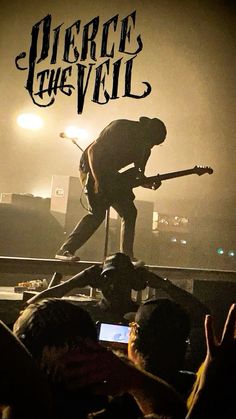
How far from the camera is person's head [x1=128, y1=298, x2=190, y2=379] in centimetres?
155

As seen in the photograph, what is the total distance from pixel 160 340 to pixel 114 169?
135 inches

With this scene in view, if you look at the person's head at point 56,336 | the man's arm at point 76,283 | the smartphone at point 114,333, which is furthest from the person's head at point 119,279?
the person's head at point 56,336

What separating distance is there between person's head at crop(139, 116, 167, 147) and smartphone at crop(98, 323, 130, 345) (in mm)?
2661

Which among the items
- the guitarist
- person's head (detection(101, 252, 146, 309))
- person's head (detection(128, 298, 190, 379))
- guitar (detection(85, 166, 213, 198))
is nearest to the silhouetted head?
person's head (detection(128, 298, 190, 379))

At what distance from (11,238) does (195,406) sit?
47.5 feet

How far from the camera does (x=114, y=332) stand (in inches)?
114

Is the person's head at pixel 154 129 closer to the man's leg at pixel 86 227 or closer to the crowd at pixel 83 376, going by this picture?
the man's leg at pixel 86 227

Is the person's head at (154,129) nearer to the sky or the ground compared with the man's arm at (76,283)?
nearer to the sky

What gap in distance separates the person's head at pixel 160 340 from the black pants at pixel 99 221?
3022mm

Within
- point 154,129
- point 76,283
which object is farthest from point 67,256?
point 154,129

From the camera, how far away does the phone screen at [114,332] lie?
283 centimetres

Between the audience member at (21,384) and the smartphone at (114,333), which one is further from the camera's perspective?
the smartphone at (114,333)

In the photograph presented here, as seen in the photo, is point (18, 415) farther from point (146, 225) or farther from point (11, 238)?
point (146, 225)

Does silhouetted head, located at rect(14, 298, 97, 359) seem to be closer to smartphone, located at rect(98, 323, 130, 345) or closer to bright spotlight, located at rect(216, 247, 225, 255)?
smartphone, located at rect(98, 323, 130, 345)
